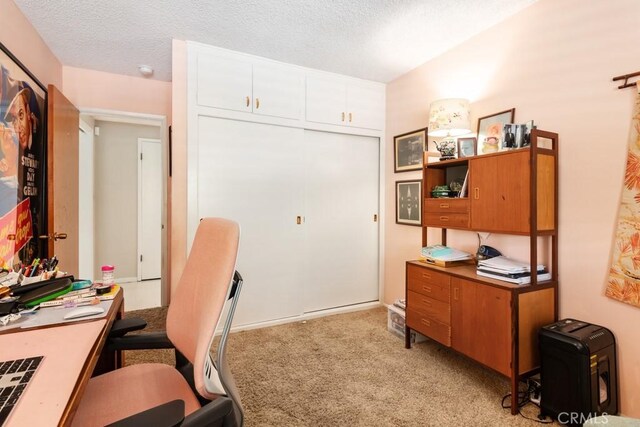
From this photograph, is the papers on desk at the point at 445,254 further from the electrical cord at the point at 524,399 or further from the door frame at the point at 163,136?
the door frame at the point at 163,136

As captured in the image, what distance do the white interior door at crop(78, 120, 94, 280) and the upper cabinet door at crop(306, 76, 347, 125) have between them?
9.34 feet

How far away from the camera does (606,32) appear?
1731 millimetres

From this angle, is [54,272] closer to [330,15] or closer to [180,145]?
[180,145]

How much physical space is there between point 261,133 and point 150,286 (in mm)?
2916

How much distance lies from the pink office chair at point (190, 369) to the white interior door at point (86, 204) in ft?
11.0

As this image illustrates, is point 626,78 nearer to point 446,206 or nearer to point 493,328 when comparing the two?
point 446,206

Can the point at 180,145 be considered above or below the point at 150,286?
above

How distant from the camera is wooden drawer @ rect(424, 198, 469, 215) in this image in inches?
85.4

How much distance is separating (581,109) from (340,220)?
2.10 metres

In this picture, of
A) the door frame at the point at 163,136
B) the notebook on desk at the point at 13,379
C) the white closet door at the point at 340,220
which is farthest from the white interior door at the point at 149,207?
the notebook on desk at the point at 13,379

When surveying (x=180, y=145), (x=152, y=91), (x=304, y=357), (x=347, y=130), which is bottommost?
(x=304, y=357)

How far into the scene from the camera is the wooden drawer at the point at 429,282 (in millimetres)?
2160

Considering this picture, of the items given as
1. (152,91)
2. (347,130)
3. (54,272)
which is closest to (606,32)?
(347,130)

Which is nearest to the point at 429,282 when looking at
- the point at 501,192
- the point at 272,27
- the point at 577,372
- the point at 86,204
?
the point at 501,192
